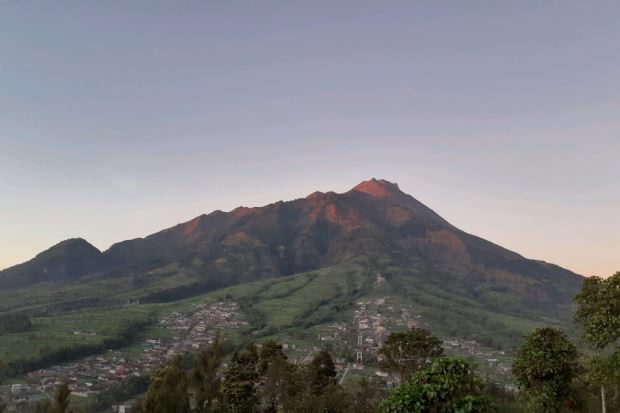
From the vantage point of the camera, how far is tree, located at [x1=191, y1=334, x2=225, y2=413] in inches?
1583

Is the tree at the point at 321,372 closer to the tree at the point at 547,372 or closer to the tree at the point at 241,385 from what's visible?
the tree at the point at 241,385

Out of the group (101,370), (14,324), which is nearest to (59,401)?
(101,370)

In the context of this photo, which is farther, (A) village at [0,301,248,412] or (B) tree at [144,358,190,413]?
(A) village at [0,301,248,412]

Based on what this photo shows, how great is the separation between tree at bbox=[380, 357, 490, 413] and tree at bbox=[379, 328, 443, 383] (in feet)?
116

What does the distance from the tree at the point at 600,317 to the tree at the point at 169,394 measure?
28.5 m

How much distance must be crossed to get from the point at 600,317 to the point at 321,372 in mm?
31817

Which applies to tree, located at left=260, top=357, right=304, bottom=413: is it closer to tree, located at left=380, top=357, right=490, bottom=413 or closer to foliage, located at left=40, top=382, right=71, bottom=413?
foliage, located at left=40, top=382, right=71, bottom=413

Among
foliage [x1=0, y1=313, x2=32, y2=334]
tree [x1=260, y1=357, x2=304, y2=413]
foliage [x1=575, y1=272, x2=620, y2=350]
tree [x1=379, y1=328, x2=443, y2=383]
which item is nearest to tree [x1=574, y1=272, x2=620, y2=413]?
foliage [x1=575, y1=272, x2=620, y2=350]

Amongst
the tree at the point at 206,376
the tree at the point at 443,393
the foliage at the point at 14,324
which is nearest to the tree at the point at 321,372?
the tree at the point at 206,376

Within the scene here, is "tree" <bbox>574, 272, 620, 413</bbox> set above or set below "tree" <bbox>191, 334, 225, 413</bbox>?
above

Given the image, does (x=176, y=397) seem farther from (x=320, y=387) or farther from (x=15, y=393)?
(x=15, y=393)

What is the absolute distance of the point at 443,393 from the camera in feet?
52.0

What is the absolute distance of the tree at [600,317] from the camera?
2838 centimetres

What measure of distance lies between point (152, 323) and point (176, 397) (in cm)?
16626
